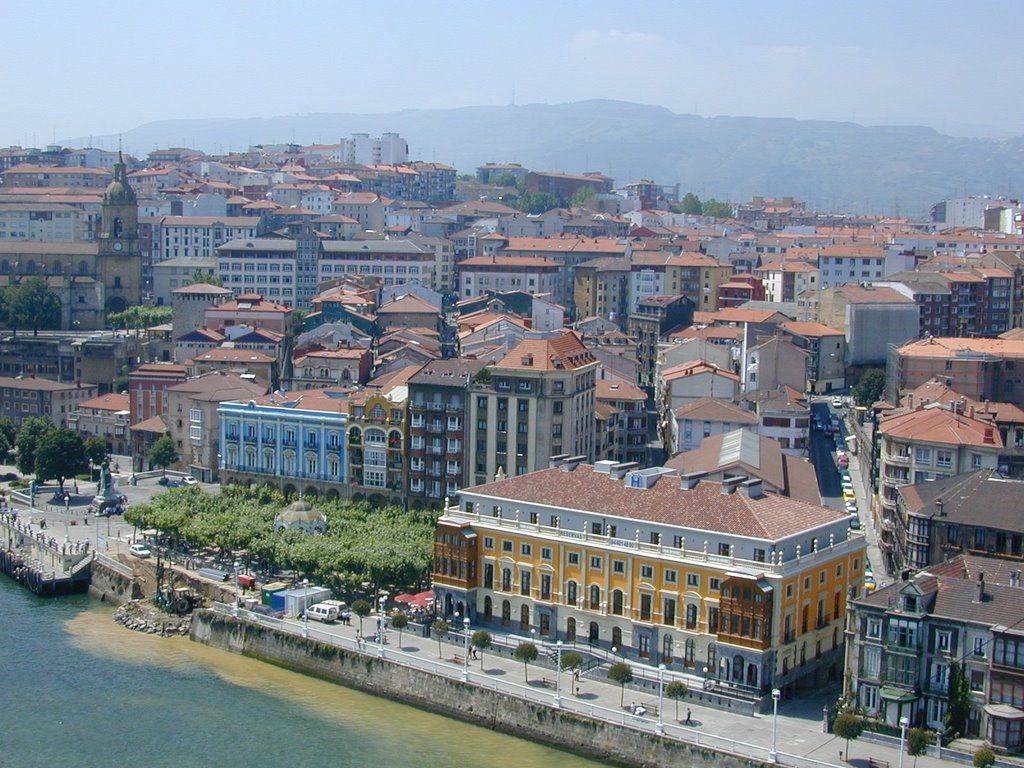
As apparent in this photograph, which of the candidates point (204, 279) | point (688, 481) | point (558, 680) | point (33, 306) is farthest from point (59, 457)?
point (558, 680)

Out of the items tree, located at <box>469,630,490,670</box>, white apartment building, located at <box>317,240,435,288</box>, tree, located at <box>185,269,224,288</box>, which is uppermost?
white apartment building, located at <box>317,240,435,288</box>

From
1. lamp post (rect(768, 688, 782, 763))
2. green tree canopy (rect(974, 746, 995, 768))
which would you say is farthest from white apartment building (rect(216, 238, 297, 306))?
green tree canopy (rect(974, 746, 995, 768))

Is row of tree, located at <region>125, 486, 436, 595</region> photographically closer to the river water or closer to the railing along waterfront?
the railing along waterfront

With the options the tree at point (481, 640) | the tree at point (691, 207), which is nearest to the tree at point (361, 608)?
the tree at point (481, 640)

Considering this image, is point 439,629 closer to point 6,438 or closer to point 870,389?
point 870,389

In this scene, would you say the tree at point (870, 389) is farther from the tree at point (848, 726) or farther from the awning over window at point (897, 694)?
the tree at point (848, 726)

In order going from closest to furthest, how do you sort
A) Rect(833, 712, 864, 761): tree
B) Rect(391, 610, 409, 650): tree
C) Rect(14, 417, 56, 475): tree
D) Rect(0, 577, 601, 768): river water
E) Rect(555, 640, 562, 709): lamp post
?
Rect(833, 712, 864, 761): tree
Rect(0, 577, 601, 768): river water
Rect(555, 640, 562, 709): lamp post
Rect(391, 610, 409, 650): tree
Rect(14, 417, 56, 475): tree
